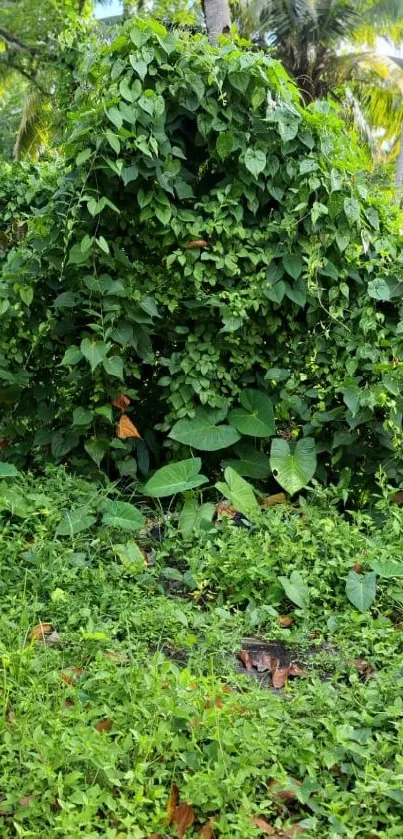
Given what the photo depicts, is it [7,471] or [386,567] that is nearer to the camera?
[386,567]

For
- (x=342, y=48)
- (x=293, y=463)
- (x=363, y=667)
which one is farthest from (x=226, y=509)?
(x=342, y=48)

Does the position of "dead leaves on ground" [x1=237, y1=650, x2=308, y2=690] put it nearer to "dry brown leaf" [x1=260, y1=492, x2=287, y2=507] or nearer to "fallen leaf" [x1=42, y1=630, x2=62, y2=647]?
"fallen leaf" [x1=42, y1=630, x2=62, y2=647]

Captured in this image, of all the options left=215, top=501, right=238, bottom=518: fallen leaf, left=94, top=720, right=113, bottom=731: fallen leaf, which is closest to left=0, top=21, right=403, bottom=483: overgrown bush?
left=215, top=501, right=238, bottom=518: fallen leaf

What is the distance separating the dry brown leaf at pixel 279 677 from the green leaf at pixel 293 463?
90 cm

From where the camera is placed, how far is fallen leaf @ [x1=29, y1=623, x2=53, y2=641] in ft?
6.67

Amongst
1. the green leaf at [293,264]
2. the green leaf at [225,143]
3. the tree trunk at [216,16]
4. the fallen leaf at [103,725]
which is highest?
the tree trunk at [216,16]

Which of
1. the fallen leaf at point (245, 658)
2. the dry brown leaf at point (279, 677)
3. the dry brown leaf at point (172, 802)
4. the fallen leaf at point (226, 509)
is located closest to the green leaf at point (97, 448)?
the fallen leaf at point (226, 509)

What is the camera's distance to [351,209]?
2.78 metres

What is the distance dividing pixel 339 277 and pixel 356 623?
4.73 ft

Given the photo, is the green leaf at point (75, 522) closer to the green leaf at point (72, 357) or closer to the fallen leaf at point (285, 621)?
the green leaf at point (72, 357)

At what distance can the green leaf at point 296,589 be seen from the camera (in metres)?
2.24

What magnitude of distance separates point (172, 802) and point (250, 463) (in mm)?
1695

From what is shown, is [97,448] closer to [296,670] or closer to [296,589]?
[296,589]

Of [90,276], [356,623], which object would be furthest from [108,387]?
[356,623]
